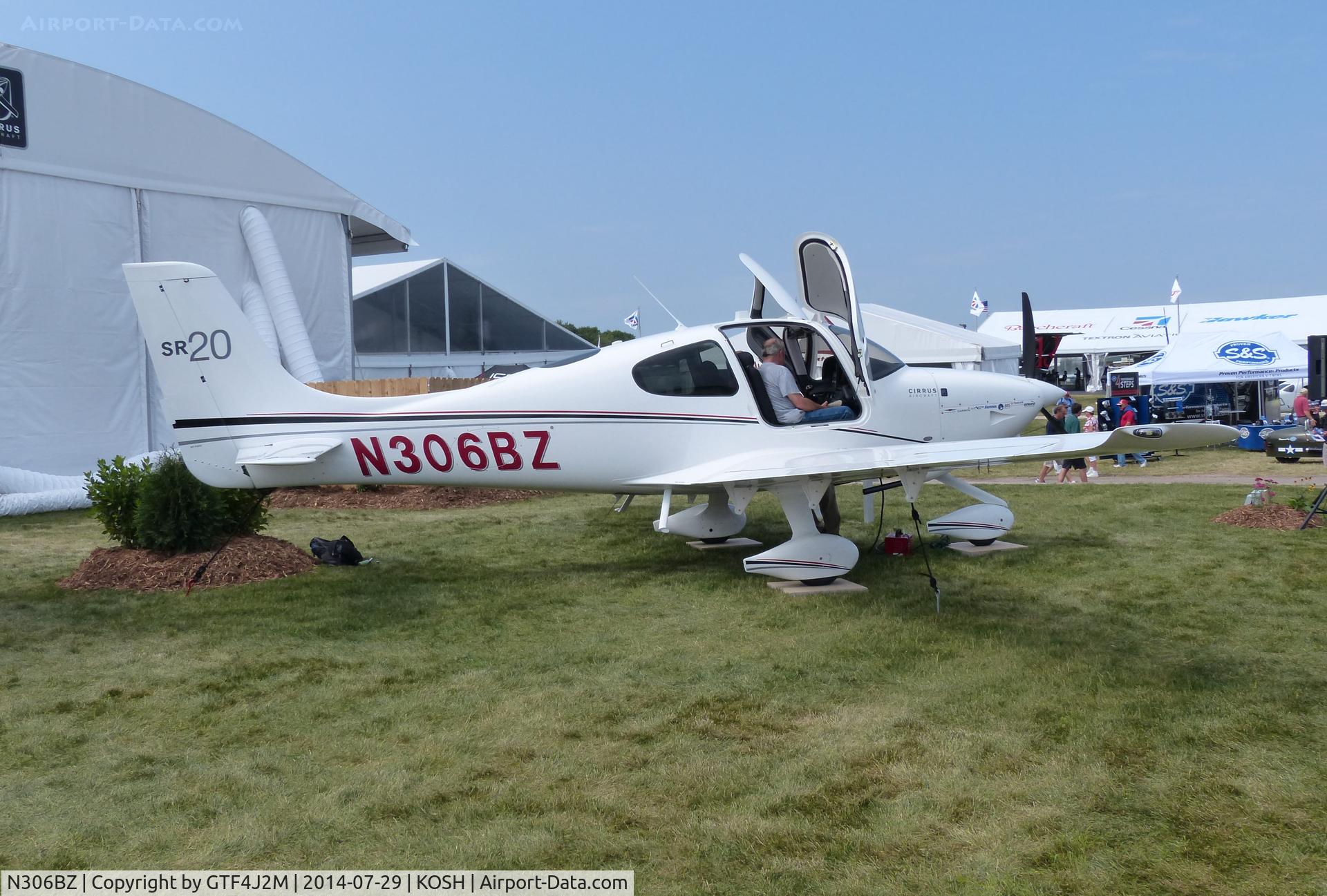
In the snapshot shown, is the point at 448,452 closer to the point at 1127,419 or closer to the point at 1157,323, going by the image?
the point at 1127,419

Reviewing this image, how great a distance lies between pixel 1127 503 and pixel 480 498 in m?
8.52

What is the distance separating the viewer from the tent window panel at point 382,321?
20.4 m

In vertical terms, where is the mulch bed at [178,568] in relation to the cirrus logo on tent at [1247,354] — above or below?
below

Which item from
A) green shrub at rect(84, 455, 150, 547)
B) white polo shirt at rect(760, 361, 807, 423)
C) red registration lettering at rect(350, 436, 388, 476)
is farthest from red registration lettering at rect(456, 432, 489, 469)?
green shrub at rect(84, 455, 150, 547)

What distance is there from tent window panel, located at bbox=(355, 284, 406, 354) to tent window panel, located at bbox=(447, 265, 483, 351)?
111 centimetres

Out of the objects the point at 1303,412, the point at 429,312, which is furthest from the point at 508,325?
the point at 1303,412

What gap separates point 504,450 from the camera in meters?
Answer: 7.60

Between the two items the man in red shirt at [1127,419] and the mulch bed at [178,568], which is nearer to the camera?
the mulch bed at [178,568]

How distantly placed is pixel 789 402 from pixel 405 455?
315 centimetres

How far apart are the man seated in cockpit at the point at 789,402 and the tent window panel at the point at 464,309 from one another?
1459cm

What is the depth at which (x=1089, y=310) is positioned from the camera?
55375 millimetres

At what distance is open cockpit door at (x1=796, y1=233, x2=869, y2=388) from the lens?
7.68 metres

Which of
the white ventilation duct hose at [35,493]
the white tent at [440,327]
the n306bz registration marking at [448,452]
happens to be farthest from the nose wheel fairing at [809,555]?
the white tent at [440,327]

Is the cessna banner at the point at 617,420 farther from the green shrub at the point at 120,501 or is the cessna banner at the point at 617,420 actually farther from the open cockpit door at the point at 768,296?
the green shrub at the point at 120,501
